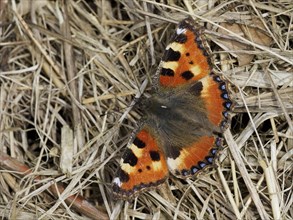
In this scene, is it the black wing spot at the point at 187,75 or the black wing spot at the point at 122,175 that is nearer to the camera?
the black wing spot at the point at 122,175

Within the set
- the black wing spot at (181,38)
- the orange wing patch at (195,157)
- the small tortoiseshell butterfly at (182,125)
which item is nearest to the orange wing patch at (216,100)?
the small tortoiseshell butterfly at (182,125)

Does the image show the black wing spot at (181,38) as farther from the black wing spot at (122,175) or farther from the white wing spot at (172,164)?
the black wing spot at (122,175)

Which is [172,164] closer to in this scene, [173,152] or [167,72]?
[173,152]

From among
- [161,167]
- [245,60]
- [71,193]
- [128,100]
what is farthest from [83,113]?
[245,60]

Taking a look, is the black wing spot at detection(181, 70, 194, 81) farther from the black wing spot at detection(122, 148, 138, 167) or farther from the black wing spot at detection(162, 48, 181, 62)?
the black wing spot at detection(122, 148, 138, 167)

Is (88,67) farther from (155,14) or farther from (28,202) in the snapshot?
(28,202)

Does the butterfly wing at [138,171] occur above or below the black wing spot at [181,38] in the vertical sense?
below
